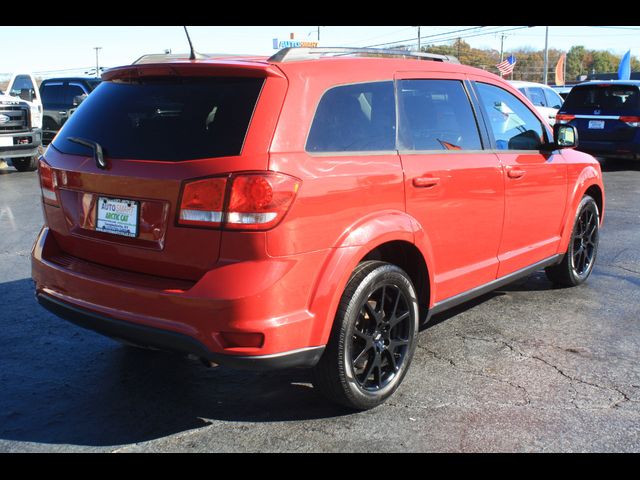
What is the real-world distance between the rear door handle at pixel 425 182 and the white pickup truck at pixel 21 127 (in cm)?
1161

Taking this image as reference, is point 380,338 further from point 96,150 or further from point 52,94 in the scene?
point 52,94

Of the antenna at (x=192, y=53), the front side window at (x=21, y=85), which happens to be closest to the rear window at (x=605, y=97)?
the front side window at (x=21, y=85)

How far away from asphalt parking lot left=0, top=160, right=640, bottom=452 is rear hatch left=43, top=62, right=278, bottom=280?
0.79 meters

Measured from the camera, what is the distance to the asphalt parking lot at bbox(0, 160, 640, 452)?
3.28m

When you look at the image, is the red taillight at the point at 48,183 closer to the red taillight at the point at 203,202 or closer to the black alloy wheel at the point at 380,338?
the red taillight at the point at 203,202

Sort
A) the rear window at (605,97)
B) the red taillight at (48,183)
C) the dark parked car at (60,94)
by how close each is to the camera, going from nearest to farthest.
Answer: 1. the red taillight at (48,183)
2. the rear window at (605,97)
3. the dark parked car at (60,94)

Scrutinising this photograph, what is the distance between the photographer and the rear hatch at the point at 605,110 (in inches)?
543

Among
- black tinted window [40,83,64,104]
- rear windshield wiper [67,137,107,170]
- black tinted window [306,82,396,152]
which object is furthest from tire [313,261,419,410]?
black tinted window [40,83,64,104]

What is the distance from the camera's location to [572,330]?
15.9ft

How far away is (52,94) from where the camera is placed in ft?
61.6

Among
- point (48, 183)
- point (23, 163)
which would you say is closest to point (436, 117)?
point (48, 183)

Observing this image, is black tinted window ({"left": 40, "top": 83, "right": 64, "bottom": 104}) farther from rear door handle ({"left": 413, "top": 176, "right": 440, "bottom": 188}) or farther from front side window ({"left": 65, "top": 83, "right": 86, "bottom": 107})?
rear door handle ({"left": 413, "top": 176, "right": 440, "bottom": 188})
